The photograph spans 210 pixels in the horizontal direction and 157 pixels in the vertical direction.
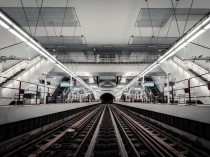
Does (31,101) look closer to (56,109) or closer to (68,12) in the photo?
(56,109)

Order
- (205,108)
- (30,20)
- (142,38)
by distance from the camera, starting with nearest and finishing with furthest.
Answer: (205,108) < (30,20) < (142,38)

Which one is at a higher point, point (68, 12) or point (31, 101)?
point (68, 12)

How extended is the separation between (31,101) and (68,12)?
21.0 ft

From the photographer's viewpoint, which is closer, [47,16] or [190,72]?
[47,16]

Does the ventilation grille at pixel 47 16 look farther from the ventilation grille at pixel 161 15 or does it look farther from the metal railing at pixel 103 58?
the metal railing at pixel 103 58

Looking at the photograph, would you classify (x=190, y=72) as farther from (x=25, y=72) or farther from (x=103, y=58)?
(x=25, y=72)

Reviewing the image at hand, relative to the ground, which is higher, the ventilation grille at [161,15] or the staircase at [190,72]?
the ventilation grille at [161,15]

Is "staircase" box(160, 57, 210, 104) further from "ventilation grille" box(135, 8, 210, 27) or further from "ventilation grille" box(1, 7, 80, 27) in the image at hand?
"ventilation grille" box(1, 7, 80, 27)

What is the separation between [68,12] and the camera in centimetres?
1178

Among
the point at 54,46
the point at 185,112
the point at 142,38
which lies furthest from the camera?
the point at 54,46

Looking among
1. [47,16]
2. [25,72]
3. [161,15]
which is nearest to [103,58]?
[25,72]

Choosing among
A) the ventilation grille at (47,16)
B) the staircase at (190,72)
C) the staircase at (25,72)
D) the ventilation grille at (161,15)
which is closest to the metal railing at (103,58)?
the staircase at (25,72)

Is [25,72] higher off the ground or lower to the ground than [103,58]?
lower

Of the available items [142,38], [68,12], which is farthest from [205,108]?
[142,38]
